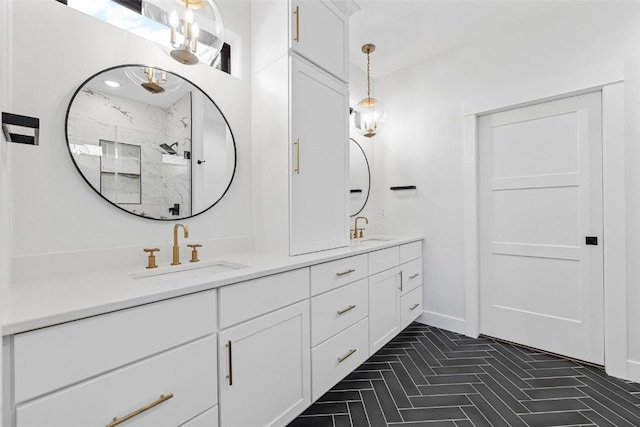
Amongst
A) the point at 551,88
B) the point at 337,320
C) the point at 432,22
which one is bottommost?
the point at 337,320

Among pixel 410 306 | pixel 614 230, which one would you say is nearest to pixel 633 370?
pixel 614 230

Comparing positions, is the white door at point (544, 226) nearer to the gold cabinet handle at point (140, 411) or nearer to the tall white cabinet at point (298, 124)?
the tall white cabinet at point (298, 124)


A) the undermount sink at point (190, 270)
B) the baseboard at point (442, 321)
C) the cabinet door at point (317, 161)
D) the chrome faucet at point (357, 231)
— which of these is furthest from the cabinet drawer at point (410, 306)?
the undermount sink at point (190, 270)

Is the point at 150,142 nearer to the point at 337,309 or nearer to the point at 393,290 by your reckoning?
the point at 337,309

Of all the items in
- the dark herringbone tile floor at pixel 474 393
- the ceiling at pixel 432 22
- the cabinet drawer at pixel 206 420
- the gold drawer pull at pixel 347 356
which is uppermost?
the ceiling at pixel 432 22

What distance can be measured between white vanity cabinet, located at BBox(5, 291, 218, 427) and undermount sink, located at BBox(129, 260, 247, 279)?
0.42 m

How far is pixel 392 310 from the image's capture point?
2.44 m

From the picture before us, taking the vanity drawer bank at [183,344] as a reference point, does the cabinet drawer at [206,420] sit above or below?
below

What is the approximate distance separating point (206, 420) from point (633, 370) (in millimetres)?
2802

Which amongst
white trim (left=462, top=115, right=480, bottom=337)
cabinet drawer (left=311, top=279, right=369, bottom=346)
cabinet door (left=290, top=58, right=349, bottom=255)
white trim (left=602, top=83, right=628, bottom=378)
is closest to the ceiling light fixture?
cabinet door (left=290, top=58, right=349, bottom=255)

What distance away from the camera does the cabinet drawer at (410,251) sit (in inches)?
104

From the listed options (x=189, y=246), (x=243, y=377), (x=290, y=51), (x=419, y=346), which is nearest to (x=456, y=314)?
(x=419, y=346)

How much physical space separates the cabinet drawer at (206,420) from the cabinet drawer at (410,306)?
5.92 ft

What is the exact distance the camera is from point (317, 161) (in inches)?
80.4
